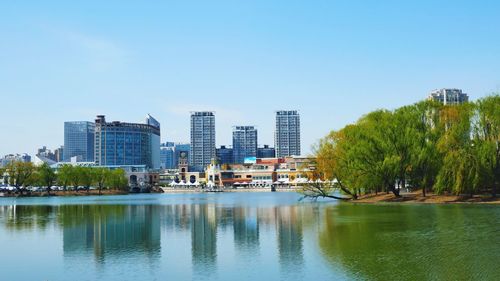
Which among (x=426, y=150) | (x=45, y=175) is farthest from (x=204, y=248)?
(x=45, y=175)

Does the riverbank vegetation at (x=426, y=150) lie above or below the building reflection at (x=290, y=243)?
above

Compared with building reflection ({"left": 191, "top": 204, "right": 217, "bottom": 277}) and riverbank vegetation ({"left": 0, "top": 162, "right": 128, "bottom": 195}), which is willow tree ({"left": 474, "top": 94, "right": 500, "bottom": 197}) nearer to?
building reflection ({"left": 191, "top": 204, "right": 217, "bottom": 277})

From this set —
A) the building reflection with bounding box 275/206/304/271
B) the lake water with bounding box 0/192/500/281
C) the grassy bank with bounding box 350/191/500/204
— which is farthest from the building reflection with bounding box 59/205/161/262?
the grassy bank with bounding box 350/191/500/204

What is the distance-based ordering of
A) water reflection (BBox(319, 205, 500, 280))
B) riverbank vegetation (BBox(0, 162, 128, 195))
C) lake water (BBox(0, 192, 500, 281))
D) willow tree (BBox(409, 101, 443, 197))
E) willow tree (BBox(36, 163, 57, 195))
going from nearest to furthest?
1. water reflection (BBox(319, 205, 500, 280))
2. lake water (BBox(0, 192, 500, 281))
3. willow tree (BBox(409, 101, 443, 197))
4. riverbank vegetation (BBox(0, 162, 128, 195))
5. willow tree (BBox(36, 163, 57, 195))

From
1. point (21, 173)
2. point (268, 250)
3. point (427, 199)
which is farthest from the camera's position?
point (21, 173)

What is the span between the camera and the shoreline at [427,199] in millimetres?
65062

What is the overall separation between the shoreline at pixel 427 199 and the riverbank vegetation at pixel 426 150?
88 centimetres

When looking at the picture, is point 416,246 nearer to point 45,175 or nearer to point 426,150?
point 426,150

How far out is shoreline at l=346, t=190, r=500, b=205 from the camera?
65.1m

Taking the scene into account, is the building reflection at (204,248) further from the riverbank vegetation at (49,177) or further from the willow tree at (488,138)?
the riverbank vegetation at (49,177)

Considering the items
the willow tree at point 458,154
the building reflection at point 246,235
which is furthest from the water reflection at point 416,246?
the willow tree at point 458,154

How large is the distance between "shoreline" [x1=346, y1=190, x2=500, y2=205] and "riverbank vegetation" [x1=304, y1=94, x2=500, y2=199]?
34.7 inches

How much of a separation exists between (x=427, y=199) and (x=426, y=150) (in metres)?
6.35

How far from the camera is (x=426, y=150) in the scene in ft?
225
